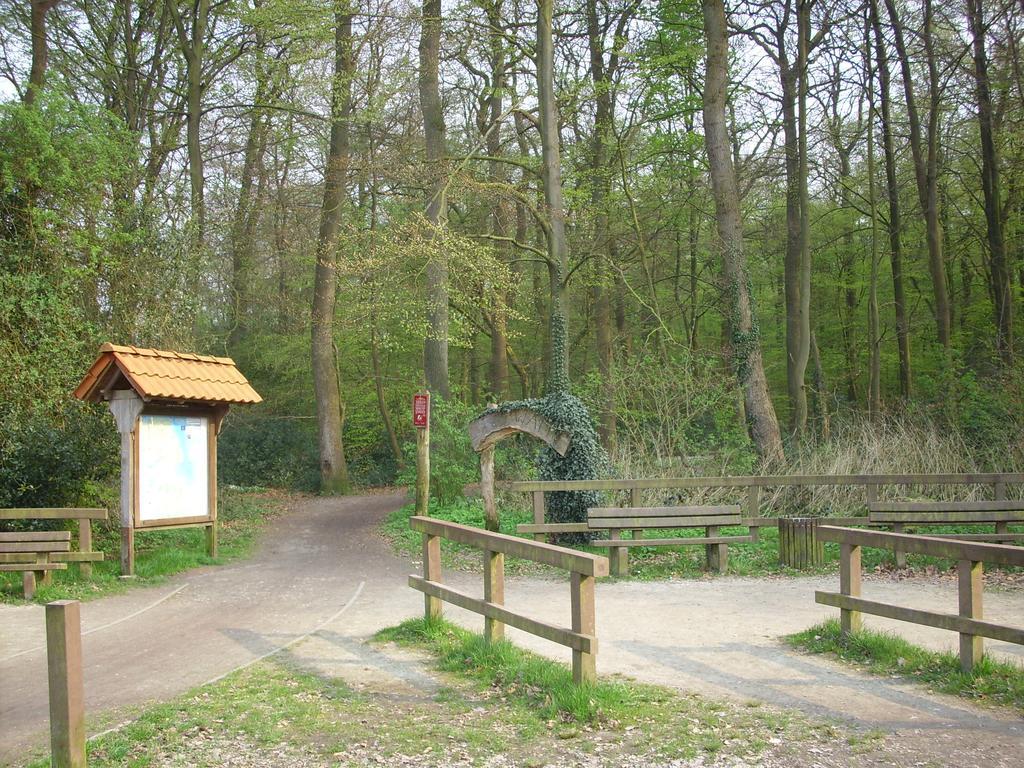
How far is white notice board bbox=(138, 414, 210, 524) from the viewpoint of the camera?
37.5ft

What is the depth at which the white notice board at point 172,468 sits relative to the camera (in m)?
11.4

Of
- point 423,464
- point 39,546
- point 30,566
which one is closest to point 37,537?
point 39,546

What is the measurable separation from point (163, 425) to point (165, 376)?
69cm

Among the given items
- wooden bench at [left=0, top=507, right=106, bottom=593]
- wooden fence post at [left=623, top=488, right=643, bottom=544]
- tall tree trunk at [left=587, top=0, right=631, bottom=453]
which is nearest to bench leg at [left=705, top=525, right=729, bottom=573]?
wooden fence post at [left=623, top=488, right=643, bottom=544]

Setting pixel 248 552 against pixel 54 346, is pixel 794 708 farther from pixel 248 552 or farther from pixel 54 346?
pixel 54 346

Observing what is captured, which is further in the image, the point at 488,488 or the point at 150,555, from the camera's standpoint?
the point at 488,488

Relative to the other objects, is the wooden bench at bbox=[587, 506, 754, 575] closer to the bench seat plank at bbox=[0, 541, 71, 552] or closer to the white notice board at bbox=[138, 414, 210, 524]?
the white notice board at bbox=[138, 414, 210, 524]

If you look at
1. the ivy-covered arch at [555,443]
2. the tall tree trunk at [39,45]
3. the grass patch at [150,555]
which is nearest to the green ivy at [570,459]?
the ivy-covered arch at [555,443]

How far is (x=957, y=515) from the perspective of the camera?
12.0 metres

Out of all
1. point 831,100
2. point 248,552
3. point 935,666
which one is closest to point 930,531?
point 935,666

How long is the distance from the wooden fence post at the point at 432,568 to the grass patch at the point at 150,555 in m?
4.55

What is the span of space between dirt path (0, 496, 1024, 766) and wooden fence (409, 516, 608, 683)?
0.69m

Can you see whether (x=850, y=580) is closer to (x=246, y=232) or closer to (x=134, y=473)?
(x=134, y=473)

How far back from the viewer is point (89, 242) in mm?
15047
